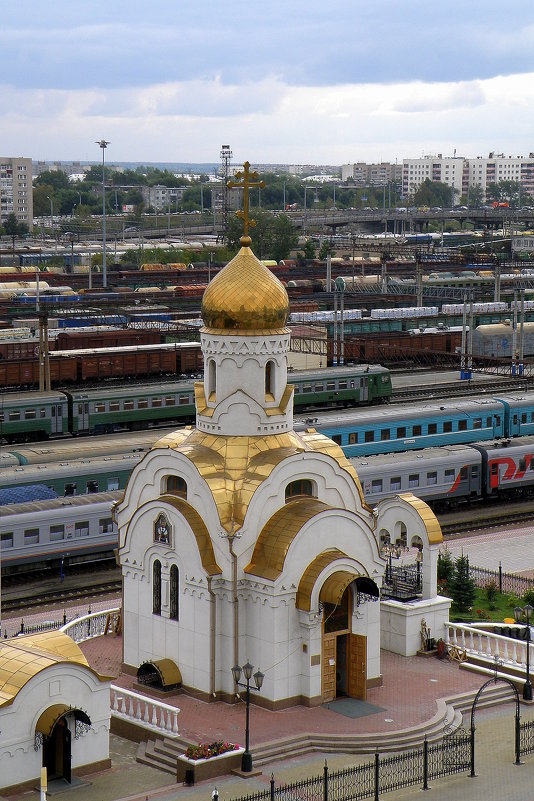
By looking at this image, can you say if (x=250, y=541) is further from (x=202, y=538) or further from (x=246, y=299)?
(x=246, y=299)

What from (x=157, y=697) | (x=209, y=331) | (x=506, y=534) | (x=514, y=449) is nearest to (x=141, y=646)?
(x=157, y=697)

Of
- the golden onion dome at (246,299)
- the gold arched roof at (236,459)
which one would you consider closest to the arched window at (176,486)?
the gold arched roof at (236,459)

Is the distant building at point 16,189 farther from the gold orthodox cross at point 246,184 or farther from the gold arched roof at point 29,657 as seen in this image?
the gold arched roof at point 29,657

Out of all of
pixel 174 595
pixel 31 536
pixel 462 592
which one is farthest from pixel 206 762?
pixel 31 536

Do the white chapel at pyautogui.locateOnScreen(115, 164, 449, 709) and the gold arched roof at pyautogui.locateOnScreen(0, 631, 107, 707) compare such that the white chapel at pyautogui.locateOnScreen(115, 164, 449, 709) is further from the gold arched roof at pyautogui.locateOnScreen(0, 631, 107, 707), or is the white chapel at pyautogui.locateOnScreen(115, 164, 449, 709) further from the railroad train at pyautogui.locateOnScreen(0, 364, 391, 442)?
the railroad train at pyautogui.locateOnScreen(0, 364, 391, 442)

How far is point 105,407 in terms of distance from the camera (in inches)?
2016

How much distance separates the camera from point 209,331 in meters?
25.8

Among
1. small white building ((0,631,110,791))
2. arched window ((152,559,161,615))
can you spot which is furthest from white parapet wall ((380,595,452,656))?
small white building ((0,631,110,791))

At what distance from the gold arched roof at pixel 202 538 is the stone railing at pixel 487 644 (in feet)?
17.7

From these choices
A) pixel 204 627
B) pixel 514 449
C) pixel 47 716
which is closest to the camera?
pixel 47 716

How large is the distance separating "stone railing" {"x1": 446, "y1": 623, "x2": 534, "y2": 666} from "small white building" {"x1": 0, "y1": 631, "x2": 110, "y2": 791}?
26.3 feet

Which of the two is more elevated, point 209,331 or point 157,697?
point 209,331

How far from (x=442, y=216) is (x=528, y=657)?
488 feet

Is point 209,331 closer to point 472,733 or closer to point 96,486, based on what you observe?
point 472,733
